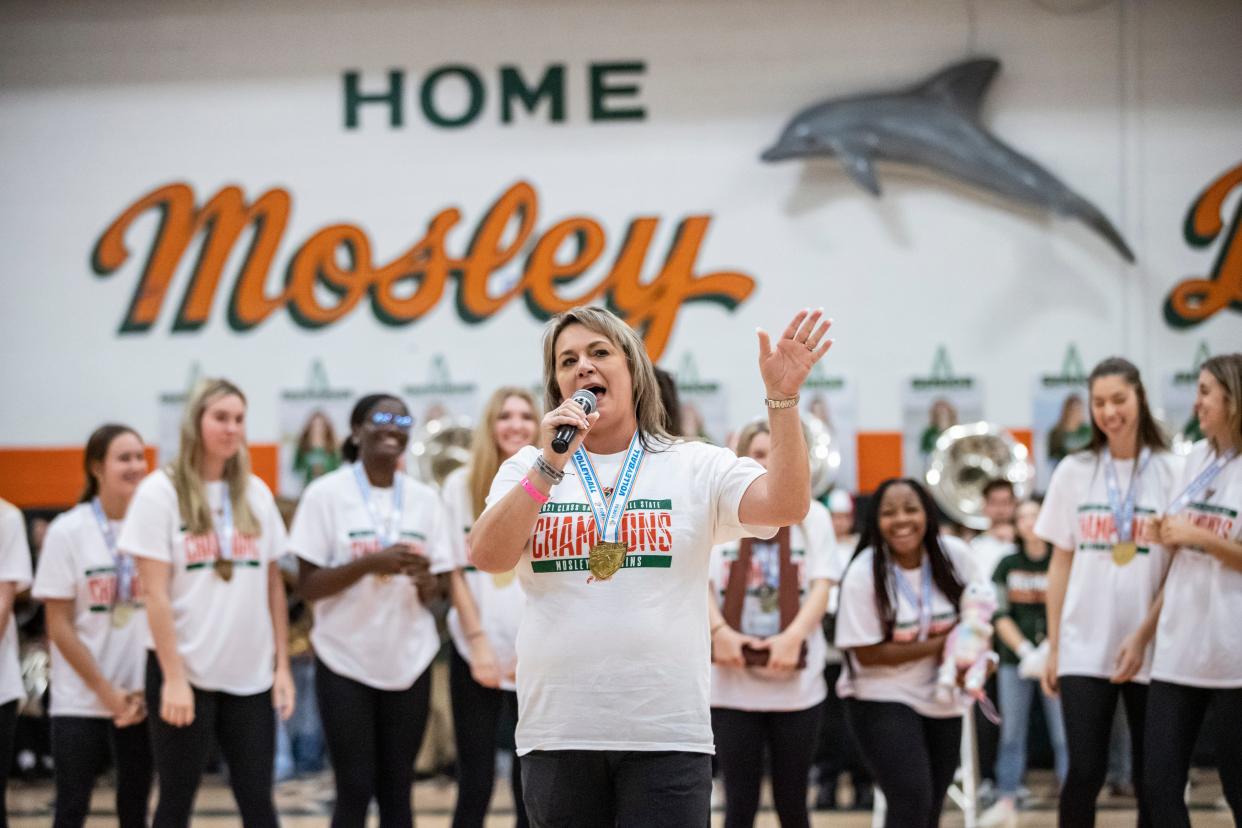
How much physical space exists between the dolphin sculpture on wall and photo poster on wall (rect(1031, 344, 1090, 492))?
1002 millimetres

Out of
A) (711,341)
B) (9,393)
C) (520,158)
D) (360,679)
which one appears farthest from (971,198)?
(9,393)

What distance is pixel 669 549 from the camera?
316 cm

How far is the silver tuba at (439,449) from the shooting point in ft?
32.9

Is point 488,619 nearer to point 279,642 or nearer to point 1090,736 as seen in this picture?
point 279,642

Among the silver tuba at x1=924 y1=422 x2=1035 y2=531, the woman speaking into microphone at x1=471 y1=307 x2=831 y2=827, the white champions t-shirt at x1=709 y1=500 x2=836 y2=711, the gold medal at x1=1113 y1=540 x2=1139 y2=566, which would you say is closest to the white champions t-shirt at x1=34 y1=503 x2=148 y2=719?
the white champions t-shirt at x1=709 y1=500 x2=836 y2=711

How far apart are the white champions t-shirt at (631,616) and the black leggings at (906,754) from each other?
2234 millimetres

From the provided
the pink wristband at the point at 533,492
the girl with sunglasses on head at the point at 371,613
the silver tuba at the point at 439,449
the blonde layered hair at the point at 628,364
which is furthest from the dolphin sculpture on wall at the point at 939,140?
the pink wristband at the point at 533,492

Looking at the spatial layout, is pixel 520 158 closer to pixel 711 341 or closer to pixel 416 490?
pixel 711 341

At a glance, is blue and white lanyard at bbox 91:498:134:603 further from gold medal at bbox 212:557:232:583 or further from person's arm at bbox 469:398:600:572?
A: person's arm at bbox 469:398:600:572

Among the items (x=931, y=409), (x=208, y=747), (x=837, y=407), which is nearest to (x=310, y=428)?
(x=837, y=407)

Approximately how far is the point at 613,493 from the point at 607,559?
0.17 meters

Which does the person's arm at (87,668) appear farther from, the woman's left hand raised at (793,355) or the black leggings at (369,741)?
the woman's left hand raised at (793,355)

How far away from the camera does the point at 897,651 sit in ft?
17.5

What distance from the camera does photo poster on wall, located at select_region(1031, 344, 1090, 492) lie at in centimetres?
1033
